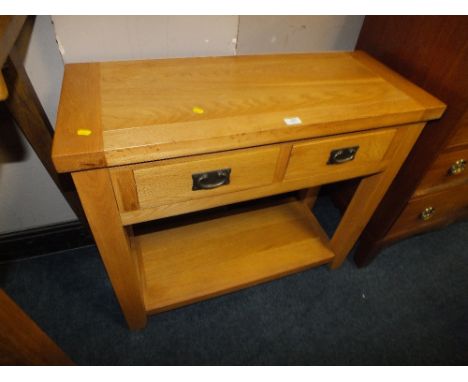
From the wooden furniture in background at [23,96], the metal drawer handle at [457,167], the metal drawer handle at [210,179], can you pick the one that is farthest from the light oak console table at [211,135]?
the metal drawer handle at [457,167]

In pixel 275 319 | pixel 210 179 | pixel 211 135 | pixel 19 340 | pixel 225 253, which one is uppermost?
pixel 211 135

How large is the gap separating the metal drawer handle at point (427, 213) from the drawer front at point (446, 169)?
11cm

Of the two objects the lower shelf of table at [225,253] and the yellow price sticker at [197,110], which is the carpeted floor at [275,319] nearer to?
the lower shelf of table at [225,253]

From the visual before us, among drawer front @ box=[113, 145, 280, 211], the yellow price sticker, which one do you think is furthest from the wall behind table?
drawer front @ box=[113, 145, 280, 211]

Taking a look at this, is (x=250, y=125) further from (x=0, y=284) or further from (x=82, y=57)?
(x=0, y=284)

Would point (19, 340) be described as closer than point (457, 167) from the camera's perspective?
Yes

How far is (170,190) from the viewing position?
0.63 m

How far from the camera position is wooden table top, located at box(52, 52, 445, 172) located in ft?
1.80

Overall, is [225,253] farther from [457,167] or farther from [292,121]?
[457,167]

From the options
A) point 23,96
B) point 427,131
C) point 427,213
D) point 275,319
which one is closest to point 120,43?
point 23,96

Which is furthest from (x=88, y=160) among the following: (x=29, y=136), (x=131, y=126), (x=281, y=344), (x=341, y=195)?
(x=341, y=195)

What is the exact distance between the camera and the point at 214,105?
66 cm

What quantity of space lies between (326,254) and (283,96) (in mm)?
695

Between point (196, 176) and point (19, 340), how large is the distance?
1.45 ft
